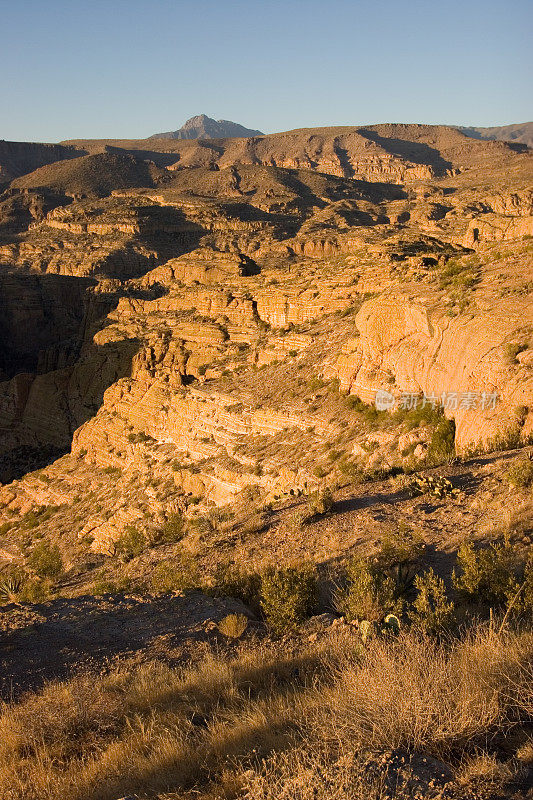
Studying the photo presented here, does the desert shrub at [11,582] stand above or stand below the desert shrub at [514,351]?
below

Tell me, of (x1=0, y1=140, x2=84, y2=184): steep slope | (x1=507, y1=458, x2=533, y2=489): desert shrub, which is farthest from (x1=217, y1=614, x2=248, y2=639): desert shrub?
(x1=0, y1=140, x2=84, y2=184): steep slope

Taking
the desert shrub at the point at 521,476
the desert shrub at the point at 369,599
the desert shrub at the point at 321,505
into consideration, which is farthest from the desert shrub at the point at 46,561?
the desert shrub at the point at 369,599

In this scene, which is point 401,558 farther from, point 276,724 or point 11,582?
point 11,582

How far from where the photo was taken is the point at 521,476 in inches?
350

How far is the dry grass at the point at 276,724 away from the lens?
12.4 ft

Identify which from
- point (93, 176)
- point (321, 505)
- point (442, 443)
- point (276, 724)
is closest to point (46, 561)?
point (321, 505)

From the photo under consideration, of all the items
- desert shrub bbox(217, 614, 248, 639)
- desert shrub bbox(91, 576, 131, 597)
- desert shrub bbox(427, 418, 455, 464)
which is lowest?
desert shrub bbox(91, 576, 131, 597)

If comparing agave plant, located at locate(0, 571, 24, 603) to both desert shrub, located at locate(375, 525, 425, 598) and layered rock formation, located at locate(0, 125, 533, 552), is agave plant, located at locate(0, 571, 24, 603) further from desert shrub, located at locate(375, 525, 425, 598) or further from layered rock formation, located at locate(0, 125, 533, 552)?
desert shrub, located at locate(375, 525, 425, 598)

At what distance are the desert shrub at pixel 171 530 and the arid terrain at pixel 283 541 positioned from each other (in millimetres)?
129

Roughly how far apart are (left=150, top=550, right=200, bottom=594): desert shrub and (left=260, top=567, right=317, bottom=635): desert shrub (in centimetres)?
205

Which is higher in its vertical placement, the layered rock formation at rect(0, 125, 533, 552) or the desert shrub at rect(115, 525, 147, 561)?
the layered rock formation at rect(0, 125, 533, 552)

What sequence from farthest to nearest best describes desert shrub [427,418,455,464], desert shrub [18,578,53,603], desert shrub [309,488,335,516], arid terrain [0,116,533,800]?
desert shrub [18,578,53,603] → desert shrub [427,418,455,464] → desert shrub [309,488,335,516] → arid terrain [0,116,533,800]

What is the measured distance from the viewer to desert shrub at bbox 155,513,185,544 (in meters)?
16.3

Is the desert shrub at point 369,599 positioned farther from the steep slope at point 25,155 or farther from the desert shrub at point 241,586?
the steep slope at point 25,155
